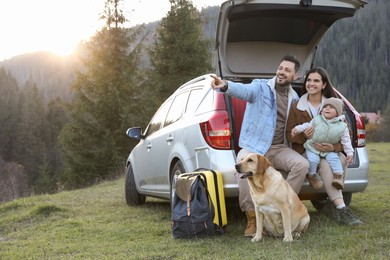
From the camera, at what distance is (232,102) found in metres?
4.99

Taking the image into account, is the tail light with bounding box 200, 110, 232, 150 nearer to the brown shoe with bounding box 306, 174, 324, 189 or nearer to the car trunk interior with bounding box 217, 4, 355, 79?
the brown shoe with bounding box 306, 174, 324, 189

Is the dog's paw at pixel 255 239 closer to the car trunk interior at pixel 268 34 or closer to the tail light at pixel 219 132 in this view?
the tail light at pixel 219 132

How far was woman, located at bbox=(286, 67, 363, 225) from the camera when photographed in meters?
4.55

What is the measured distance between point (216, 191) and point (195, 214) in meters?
0.29

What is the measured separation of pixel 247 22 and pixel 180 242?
8.47ft

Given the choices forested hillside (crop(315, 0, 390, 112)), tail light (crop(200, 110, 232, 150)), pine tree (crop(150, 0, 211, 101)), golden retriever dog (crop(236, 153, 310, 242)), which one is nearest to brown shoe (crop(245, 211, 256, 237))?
golden retriever dog (crop(236, 153, 310, 242))

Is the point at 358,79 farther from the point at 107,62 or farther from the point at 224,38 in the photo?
the point at 224,38

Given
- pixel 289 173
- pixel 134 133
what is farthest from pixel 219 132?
pixel 134 133

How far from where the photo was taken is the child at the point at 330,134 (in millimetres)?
4508

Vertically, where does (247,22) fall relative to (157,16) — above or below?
below

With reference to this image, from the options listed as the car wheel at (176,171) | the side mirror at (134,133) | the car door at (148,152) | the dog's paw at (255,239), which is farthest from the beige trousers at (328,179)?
the side mirror at (134,133)

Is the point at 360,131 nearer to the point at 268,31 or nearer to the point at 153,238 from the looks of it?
the point at 268,31

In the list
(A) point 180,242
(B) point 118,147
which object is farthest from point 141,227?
(B) point 118,147

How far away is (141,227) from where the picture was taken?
5328mm
